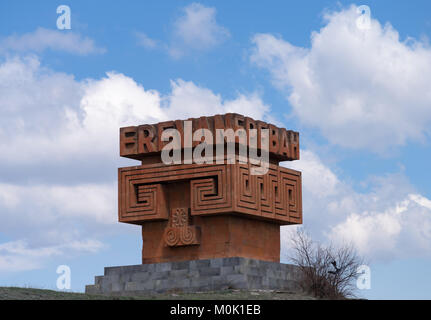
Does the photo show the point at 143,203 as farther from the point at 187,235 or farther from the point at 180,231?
the point at 187,235

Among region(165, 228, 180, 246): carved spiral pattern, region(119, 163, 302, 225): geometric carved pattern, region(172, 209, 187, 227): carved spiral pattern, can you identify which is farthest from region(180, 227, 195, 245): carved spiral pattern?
region(119, 163, 302, 225): geometric carved pattern

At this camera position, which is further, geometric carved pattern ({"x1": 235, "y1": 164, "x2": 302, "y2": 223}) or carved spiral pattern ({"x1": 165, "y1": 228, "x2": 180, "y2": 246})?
carved spiral pattern ({"x1": 165, "y1": 228, "x2": 180, "y2": 246})

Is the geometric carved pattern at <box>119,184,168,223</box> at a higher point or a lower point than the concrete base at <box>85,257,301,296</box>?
higher

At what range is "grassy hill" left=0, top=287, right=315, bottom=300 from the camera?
23719 millimetres

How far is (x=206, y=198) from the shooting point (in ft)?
100

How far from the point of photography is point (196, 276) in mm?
30156

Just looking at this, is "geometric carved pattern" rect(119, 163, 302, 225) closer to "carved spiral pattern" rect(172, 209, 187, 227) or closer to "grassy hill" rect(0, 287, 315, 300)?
"carved spiral pattern" rect(172, 209, 187, 227)

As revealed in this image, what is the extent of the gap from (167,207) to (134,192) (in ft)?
4.59

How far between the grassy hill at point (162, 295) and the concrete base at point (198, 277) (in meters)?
0.72

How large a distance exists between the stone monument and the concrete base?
4cm

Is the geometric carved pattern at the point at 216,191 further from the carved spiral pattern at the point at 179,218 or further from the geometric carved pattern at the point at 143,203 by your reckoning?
the carved spiral pattern at the point at 179,218

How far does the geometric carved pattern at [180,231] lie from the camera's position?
102 ft

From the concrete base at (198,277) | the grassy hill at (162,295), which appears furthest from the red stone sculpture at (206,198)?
the grassy hill at (162,295)
